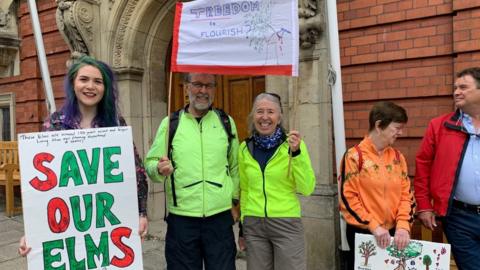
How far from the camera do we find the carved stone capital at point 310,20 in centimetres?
396

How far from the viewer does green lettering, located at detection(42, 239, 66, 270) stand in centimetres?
210

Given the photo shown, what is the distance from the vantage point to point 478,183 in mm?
2514

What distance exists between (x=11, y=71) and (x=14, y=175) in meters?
2.12

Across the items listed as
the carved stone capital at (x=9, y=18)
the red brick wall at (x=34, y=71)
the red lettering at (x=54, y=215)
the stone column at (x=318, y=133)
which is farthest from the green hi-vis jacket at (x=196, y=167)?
the carved stone capital at (x=9, y=18)

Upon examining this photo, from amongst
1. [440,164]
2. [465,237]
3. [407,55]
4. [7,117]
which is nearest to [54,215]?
[440,164]

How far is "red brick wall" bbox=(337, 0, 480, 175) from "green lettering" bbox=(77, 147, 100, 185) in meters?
2.63

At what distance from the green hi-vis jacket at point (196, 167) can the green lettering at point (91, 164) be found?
1.30ft

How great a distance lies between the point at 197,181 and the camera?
2.51 m

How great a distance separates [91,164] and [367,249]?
1.69 m

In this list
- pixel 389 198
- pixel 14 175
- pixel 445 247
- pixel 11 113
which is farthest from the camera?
pixel 11 113

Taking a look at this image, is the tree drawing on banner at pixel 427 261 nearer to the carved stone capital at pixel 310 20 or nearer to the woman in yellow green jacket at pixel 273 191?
the woman in yellow green jacket at pixel 273 191

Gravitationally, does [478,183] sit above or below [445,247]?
above

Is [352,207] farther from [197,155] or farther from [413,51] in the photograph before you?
[413,51]

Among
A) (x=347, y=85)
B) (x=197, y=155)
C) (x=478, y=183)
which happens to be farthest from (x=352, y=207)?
(x=347, y=85)
